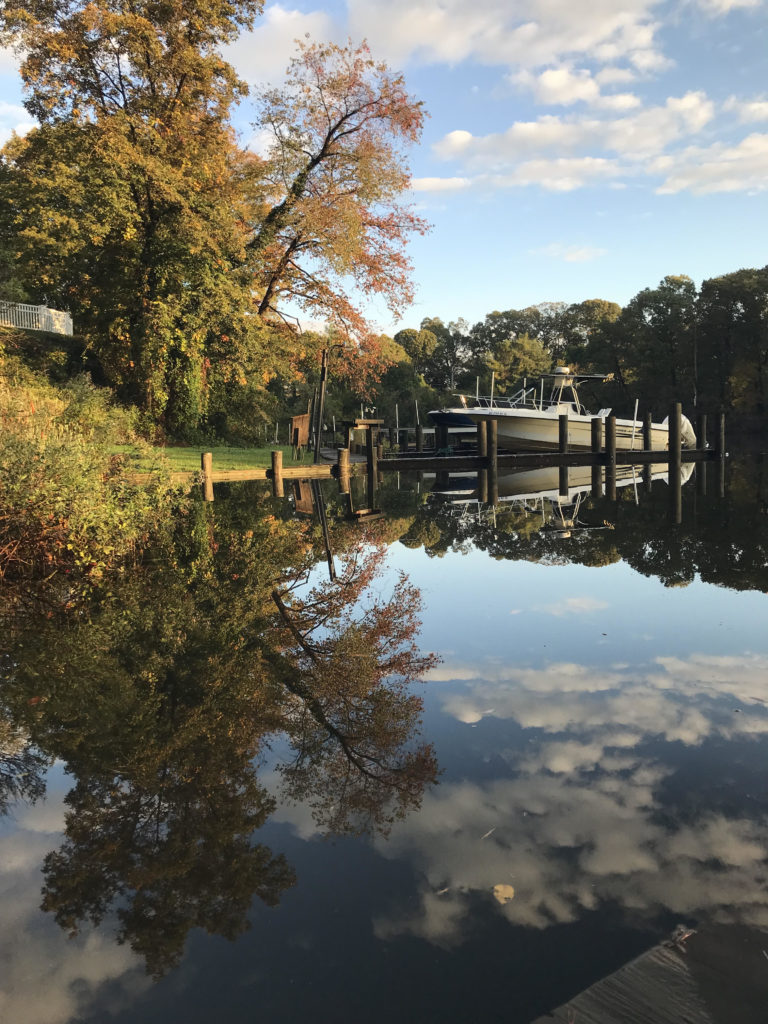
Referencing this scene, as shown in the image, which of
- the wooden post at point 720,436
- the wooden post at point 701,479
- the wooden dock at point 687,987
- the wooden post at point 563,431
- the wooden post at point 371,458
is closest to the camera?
the wooden dock at point 687,987

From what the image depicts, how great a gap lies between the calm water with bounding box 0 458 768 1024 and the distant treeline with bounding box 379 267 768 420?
46.4 metres

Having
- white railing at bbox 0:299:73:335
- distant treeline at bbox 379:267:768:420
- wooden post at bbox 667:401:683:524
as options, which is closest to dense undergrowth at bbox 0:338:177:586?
wooden post at bbox 667:401:683:524

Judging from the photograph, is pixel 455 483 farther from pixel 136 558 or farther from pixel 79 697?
pixel 79 697

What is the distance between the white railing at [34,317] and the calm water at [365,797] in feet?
97.1

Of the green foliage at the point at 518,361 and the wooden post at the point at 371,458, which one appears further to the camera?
the green foliage at the point at 518,361

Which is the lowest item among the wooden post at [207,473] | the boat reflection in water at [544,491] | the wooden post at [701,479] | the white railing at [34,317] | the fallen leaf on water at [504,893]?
the fallen leaf on water at [504,893]

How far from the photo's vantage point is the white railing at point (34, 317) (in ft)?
105

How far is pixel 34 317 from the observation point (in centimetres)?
3431

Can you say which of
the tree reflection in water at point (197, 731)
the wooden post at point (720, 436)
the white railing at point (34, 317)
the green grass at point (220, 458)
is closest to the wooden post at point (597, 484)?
the wooden post at point (720, 436)

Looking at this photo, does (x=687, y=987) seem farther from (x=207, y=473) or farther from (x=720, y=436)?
(x=720, y=436)

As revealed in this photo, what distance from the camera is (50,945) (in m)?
2.59

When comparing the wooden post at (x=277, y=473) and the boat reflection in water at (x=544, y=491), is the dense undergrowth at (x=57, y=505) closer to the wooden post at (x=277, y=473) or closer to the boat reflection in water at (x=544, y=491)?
the boat reflection in water at (x=544, y=491)

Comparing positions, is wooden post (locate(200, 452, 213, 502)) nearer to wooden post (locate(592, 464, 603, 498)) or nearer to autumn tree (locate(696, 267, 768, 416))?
wooden post (locate(592, 464, 603, 498))

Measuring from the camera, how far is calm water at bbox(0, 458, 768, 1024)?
94.7 inches
